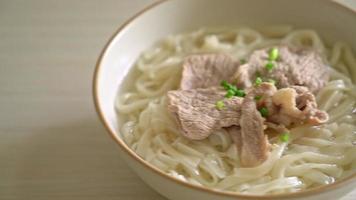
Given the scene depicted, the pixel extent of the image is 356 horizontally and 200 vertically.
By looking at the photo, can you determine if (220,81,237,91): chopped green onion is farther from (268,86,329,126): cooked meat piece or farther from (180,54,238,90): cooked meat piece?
(268,86,329,126): cooked meat piece

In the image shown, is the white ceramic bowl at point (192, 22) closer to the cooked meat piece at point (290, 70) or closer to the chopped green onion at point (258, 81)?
the cooked meat piece at point (290, 70)

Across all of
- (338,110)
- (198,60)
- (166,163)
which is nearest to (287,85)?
(338,110)

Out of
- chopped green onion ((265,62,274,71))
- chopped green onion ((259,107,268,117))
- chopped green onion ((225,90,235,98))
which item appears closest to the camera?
chopped green onion ((259,107,268,117))

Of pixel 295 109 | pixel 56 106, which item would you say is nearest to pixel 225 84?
pixel 295 109

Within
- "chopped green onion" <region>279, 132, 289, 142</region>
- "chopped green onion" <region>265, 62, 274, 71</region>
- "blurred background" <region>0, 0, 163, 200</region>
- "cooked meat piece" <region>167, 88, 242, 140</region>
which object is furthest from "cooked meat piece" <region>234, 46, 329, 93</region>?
"blurred background" <region>0, 0, 163, 200</region>

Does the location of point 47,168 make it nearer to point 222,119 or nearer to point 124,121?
point 124,121

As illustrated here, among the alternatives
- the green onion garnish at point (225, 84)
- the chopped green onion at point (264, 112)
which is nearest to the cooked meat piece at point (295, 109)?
the chopped green onion at point (264, 112)
